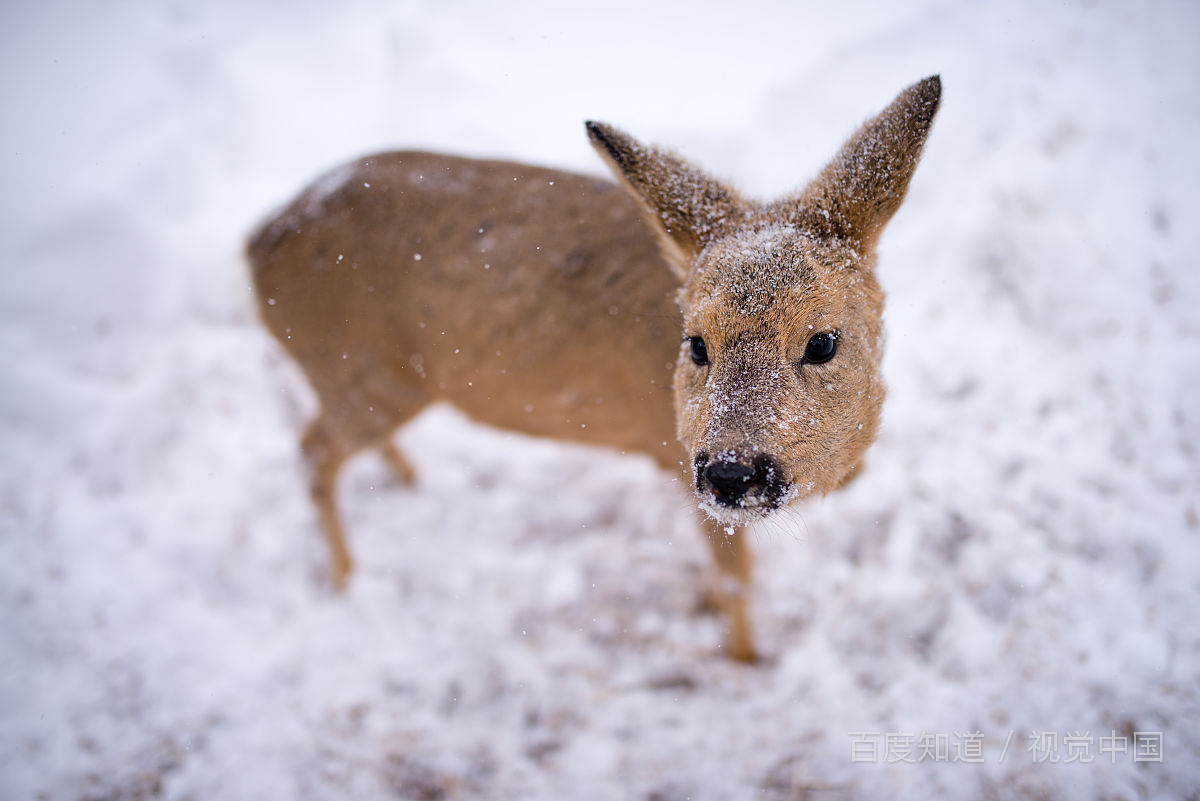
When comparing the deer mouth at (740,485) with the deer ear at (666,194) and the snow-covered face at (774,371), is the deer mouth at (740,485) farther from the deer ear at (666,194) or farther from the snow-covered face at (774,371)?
the deer ear at (666,194)

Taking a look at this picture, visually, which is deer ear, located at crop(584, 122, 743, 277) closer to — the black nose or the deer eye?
the deer eye

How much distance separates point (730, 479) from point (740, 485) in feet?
0.13

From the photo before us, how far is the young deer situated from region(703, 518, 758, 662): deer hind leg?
0.04ft

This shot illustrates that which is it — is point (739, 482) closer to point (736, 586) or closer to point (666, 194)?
point (666, 194)

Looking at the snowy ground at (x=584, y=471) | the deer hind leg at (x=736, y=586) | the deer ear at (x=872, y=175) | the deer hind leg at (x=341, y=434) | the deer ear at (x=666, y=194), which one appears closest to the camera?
the deer ear at (x=872, y=175)

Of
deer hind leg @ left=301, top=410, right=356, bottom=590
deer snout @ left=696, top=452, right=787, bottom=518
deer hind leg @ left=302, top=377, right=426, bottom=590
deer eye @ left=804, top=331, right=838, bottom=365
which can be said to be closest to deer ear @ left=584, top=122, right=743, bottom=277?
deer eye @ left=804, top=331, right=838, bottom=365

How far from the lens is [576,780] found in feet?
10.1

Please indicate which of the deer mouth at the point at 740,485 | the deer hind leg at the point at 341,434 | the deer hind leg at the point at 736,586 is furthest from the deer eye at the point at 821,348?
the deer hind leg at the point at 341,434

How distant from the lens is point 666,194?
8.25 feet

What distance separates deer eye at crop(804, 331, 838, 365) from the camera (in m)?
2.20

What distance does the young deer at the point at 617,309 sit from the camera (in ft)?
7.03

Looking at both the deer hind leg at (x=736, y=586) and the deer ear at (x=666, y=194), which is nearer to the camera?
the deer ear at (x=666, y=194)

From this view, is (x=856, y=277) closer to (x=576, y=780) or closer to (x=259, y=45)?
(x=576, y=780)

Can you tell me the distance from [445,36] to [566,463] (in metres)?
4.14
